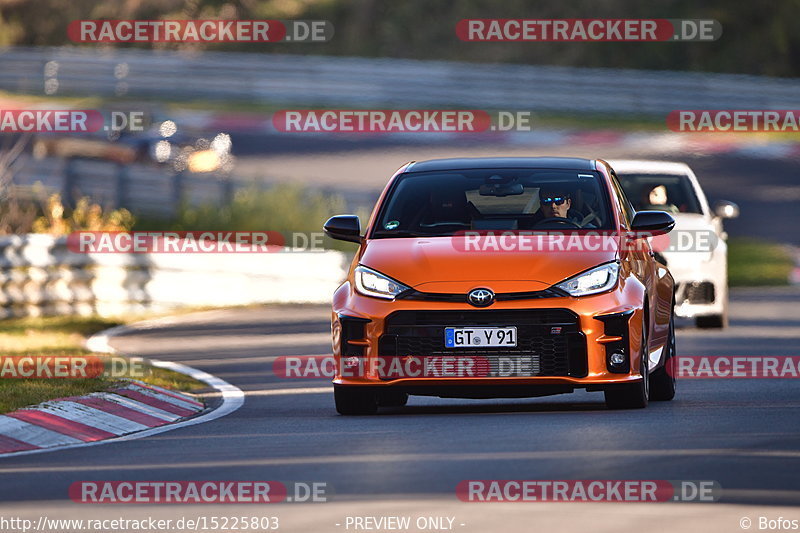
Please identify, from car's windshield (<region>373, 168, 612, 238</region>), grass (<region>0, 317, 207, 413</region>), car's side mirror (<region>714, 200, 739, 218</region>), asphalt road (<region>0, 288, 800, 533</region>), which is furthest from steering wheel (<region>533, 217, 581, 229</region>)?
car's side mirror (<region>714, 200, 739, 218</region>)

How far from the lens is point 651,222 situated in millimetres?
13008

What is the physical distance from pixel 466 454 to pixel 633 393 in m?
2.35

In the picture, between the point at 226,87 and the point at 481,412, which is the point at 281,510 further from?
the point at 226,87

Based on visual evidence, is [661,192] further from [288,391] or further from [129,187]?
[129,187]

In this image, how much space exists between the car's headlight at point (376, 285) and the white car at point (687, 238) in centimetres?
769

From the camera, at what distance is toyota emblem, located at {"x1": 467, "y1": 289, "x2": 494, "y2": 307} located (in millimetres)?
11961

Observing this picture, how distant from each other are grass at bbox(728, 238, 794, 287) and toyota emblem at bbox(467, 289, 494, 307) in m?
16.4

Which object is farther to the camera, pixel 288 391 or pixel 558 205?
pixel 288 391

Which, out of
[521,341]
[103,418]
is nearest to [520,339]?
[521,341]

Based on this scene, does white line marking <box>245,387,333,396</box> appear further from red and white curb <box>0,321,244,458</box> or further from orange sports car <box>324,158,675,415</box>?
orange sports car <box>324,158,675,415</box>

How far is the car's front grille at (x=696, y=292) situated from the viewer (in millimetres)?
19859

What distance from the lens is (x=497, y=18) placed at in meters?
54.5

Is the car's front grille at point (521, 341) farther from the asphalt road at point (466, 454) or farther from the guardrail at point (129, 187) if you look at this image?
the guardrail at point (129, 187)

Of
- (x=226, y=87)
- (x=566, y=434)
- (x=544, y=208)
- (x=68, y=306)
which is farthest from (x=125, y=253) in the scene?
(x=226, y=87)
